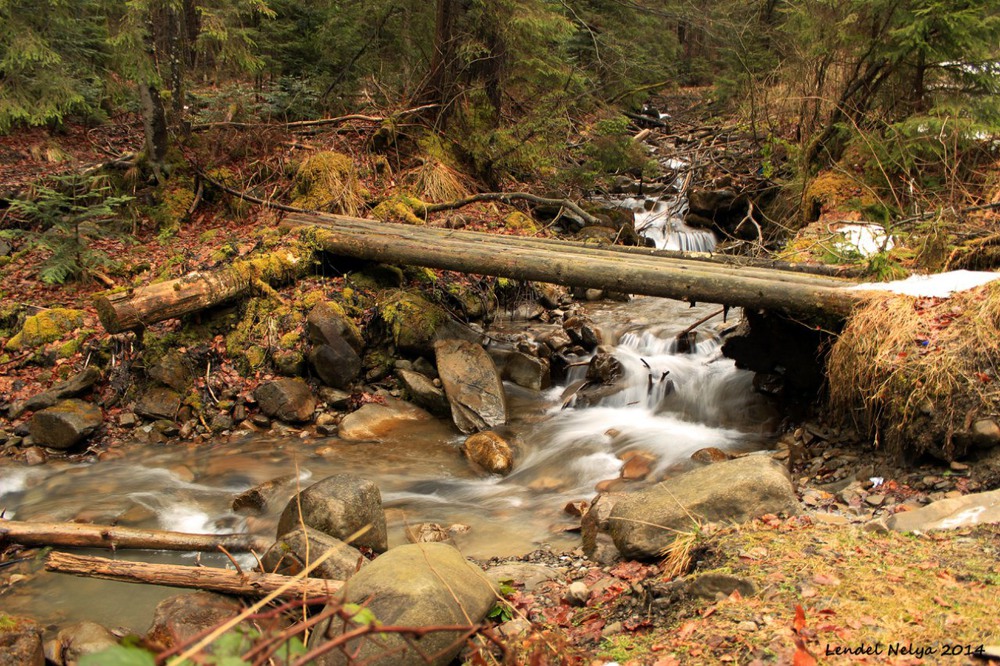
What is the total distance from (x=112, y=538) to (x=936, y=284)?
6916mm

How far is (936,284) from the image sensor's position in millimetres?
5660

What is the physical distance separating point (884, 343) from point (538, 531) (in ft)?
10.3

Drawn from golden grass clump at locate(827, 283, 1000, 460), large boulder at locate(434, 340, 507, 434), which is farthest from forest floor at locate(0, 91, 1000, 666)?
large boulder at locate(434, 340, 507, 434)

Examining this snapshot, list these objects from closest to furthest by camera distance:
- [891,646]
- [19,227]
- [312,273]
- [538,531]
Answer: [891,646]
[538,531]
[312,273]
[19,227]

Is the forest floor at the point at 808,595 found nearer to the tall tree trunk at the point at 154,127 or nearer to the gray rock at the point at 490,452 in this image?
the gray rock at the point at 490,452

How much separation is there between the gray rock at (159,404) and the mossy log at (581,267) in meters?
2.62

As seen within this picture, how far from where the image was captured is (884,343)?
5145 millimetres

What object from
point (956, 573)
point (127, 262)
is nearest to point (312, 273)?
point (127, 262)

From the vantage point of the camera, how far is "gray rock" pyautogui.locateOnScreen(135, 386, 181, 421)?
23.5ft

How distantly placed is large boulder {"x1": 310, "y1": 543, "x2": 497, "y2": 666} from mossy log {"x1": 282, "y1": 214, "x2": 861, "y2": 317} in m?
3.76

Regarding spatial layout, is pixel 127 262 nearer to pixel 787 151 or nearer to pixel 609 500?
pixel 609 500

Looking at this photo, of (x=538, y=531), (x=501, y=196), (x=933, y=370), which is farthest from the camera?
(x=501, y=196)

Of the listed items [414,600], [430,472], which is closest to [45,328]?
[430,472]

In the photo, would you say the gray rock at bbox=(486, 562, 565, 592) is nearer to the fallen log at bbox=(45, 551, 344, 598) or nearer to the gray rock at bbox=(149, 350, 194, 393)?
the fallen log at bbox=(45, 551, 344, 598)
